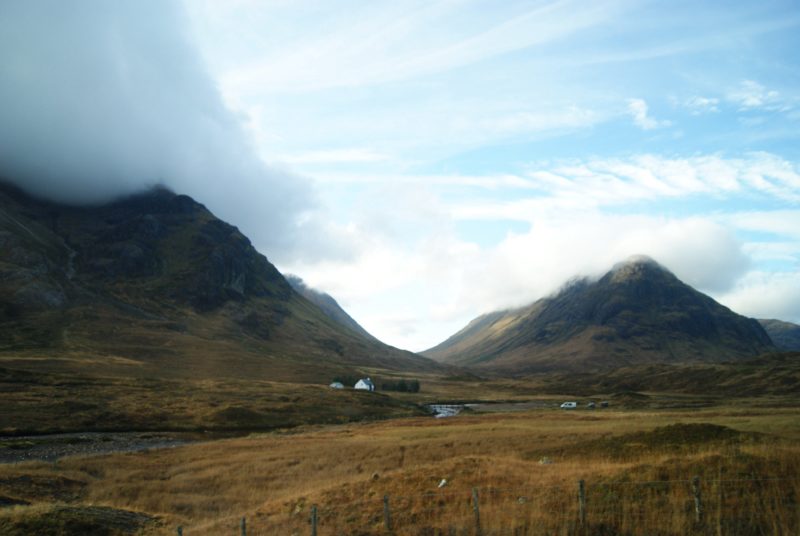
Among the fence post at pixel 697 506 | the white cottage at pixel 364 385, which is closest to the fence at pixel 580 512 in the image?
the fence post at pixel 697 506

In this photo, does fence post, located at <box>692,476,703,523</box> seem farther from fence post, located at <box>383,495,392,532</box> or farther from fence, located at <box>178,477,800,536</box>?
fence post, located at <box>383,495,392,532</box>

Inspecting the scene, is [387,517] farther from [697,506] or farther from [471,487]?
[697,506]

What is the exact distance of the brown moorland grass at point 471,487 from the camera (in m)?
20.2

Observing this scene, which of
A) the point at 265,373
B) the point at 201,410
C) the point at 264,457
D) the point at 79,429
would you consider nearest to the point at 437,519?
the point at 264,457

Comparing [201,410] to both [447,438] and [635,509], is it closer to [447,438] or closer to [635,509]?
[447,438]

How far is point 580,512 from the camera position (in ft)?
65.5

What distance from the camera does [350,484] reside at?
29.8 meters

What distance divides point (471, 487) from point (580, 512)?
6.81 metres

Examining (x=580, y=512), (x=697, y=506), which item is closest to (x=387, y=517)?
(x=580, y=512)

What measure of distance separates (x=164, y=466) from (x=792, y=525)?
44.5 m

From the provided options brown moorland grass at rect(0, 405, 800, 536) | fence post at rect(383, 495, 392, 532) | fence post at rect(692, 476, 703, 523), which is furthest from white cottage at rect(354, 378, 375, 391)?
fence post at rect(692, 476, 703, 523)

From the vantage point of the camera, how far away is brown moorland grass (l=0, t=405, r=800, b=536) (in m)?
20.2

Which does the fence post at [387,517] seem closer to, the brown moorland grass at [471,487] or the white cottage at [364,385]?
the brown moorland grass at [471,487]

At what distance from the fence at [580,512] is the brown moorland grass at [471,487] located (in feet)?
0.19
